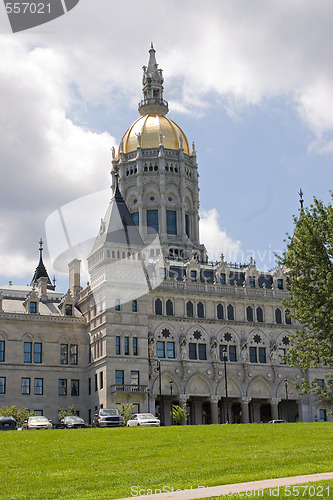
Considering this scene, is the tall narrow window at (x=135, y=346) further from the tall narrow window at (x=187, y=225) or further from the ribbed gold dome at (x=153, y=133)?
the ribbed gold dome at (x=153, y=133)

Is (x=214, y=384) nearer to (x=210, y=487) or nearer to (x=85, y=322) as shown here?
(x=85, y=322)

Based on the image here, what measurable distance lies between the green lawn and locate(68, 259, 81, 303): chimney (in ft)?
151

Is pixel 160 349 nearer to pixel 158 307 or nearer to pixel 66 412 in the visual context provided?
pixel 158 307

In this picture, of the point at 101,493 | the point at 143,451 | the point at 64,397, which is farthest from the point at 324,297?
the point at 64,397

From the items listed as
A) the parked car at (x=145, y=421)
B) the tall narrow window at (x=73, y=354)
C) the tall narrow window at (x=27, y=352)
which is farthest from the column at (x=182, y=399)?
the parked car at (x=145, y=421)

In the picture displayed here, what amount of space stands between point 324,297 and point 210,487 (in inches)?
910

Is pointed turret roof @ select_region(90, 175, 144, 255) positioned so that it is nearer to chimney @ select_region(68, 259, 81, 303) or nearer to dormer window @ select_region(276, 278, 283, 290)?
chimney @ select_region(68, 259, 81, 303)

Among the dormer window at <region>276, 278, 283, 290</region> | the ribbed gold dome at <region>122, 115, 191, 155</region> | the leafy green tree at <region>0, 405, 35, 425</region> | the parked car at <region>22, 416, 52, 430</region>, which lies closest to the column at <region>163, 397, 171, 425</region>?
the leafy green tree at <region>0, 405, 35, 425</region>

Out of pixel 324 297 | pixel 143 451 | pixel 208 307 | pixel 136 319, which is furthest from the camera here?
pixel 208 307

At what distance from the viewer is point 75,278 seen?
291ft

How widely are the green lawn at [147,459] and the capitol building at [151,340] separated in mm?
34490

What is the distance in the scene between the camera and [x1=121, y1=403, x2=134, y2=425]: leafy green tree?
221 feet

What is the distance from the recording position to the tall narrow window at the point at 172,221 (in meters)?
100

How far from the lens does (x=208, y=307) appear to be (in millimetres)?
82812
